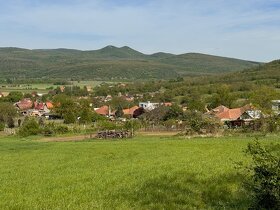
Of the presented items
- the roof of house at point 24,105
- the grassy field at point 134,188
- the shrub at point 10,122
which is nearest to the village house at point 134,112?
the shrub at point 10,122

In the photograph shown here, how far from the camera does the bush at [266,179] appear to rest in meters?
11.3

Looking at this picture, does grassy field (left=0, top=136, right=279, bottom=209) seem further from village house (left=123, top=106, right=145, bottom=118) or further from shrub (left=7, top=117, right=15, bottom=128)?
village house (left=123, top=106, right=145, bottom=118)

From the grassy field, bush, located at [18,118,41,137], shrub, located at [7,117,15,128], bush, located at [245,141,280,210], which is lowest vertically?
shrub, located at [7,117,15,128]

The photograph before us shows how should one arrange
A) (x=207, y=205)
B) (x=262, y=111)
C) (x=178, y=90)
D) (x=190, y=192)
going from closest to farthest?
(x=207, y=205)
(x=190, y=192)
(x=262, y=111)
(x=178, y=90)

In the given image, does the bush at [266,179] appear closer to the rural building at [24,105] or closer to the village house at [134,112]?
the village house at [134,112]

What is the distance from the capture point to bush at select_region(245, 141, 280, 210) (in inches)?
445

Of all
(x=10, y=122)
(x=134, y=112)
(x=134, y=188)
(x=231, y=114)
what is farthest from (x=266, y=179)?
(x=134, y=112)

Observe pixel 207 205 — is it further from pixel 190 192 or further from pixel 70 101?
pixel 70 101

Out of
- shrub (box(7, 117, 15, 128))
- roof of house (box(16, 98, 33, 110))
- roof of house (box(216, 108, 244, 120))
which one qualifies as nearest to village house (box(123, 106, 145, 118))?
roof of house (box(216, 108, 244, 120))

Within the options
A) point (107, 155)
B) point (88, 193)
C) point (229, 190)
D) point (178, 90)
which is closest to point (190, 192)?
point (229, 190)

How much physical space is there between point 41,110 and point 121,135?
82.9m

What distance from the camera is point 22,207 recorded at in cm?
1384

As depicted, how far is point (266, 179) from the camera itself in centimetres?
1144

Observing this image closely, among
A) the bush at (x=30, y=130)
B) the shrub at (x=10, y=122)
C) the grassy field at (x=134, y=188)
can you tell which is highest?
the grassy field at (x=134, y=188)
